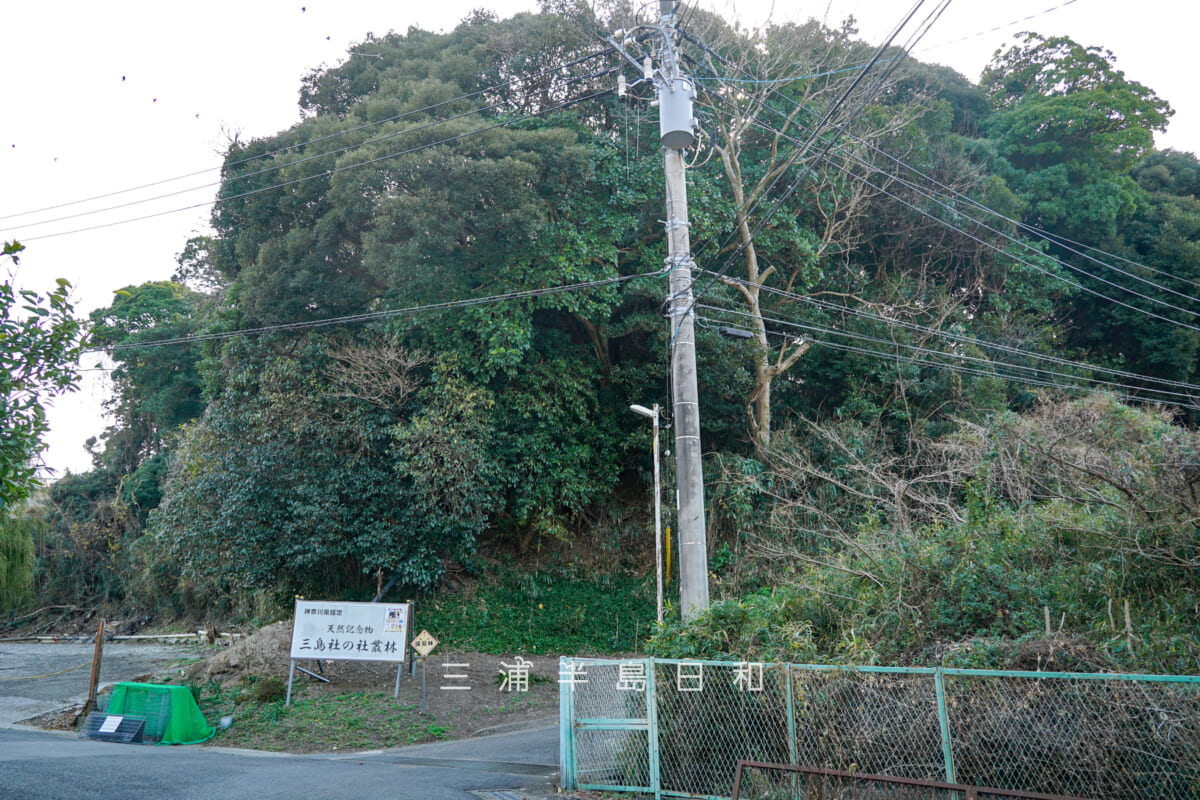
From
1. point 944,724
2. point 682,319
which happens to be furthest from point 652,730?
point 682,319

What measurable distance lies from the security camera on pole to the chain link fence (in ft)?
7.24

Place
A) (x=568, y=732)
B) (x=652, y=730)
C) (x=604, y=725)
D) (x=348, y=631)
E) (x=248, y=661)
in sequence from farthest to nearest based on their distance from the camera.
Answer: (x=248, y=661) < (x=348, y=631) < (x=568, y=732) < (x=604, y=725) < (x=652, y=730)

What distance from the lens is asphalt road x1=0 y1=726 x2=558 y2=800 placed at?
786 cm

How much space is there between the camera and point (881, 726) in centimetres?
638

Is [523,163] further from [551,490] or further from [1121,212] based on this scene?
[1121,212]

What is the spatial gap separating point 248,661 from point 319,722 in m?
3.55

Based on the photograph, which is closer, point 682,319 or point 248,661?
point 682,319

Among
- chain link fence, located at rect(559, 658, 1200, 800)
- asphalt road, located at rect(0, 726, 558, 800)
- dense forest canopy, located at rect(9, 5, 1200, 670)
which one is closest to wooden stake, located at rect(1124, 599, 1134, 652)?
chain link fence, located at rect(559, 658, 1200, 800)

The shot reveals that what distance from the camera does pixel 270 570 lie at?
18.9 metres

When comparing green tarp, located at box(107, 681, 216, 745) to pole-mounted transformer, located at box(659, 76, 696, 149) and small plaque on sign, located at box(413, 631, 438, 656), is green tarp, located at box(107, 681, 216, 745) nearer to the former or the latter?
small plaque on sign, located at box(413, 631, 438, 656)

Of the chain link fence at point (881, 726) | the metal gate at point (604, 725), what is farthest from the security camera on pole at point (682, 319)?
the chain link fence at point (881, 726)

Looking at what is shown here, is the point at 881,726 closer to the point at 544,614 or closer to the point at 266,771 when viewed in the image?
the point at 266,771

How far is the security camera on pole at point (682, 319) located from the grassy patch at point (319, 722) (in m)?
5.77

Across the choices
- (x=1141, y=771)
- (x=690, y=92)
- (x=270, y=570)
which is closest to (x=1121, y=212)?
(x=690, y=92)
